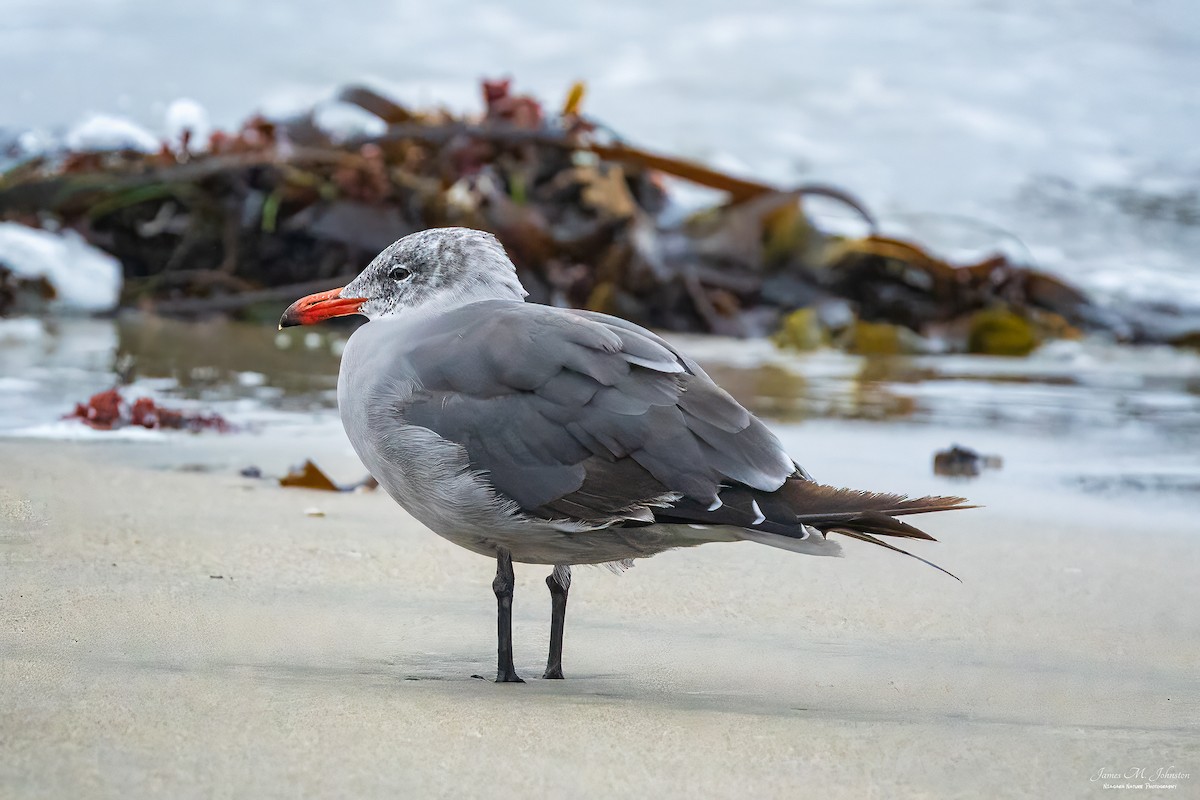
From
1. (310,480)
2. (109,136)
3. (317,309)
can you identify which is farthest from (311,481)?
(109,136)

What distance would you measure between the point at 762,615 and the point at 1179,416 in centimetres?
332

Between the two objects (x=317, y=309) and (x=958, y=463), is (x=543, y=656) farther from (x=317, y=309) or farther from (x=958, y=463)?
(x=958, y=463)

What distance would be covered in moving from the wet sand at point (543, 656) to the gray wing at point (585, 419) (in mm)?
294

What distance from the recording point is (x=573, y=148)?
7430 mm

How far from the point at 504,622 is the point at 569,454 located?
0.92 ft

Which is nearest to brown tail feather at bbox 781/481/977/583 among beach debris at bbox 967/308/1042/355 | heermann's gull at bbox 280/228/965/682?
heermann's gull at bbox 280/228/965/682

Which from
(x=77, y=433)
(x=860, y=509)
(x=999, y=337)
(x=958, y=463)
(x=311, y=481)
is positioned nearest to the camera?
(x=860, y=509)

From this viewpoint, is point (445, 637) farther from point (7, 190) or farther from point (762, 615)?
point (7, 190)

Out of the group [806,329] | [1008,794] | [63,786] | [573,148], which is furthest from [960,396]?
[63,786]

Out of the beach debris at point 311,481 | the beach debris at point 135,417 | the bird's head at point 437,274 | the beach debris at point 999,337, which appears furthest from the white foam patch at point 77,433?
the beach debris at point 999,337

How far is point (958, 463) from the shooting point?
4.04 metres

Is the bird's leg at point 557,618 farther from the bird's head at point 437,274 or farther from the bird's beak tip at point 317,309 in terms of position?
the bird's beak tip at point 317,309

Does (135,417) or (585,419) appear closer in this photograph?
(585,419)

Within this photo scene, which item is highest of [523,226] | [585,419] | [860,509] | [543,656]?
[523,226]
